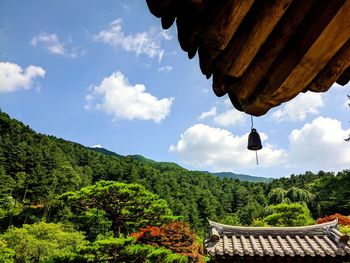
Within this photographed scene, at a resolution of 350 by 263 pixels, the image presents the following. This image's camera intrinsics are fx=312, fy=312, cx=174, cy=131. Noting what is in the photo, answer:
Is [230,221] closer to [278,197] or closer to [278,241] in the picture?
[278,197]

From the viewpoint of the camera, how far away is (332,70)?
156 centimetres

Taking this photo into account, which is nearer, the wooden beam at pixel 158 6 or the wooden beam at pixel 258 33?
the wooden beam at pixel 258 33

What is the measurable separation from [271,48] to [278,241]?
5.37m

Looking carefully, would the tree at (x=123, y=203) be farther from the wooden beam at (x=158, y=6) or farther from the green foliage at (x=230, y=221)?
the green foliage at (x=230, y=221)

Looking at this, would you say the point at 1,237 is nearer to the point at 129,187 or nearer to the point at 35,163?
the point at 129,187

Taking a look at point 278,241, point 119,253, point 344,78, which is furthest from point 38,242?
point 344,78

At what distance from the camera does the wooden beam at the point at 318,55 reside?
→ 123 cm

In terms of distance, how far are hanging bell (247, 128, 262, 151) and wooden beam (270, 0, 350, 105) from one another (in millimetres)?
1190

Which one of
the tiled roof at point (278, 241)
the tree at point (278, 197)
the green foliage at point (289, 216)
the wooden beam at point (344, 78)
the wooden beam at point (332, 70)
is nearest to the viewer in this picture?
the wooden beam at point (332, 70)

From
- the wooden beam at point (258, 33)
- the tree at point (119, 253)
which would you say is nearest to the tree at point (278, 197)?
the tree at point (119, 253)

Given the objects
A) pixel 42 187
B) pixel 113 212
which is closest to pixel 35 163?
pixel 42 187

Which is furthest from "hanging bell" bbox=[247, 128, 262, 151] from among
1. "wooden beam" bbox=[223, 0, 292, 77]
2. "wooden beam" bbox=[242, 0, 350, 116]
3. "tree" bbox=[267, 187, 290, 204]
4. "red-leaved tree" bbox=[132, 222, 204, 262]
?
"tree" bbox=[267, 187, 290, 204]

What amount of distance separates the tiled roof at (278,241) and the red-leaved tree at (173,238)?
8.64 metres

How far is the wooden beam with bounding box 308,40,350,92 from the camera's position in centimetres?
150
